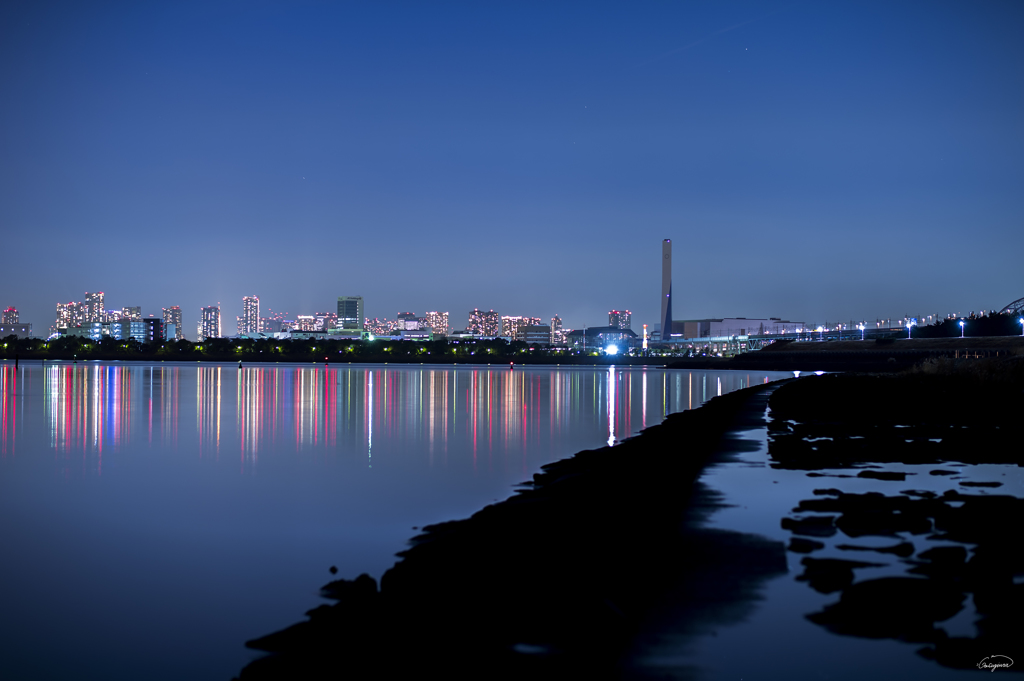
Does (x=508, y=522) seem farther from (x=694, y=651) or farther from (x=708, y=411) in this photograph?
(x=708, y=411)

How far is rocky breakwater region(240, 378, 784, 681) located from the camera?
5.59 meters

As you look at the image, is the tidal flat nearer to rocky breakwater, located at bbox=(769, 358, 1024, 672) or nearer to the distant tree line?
rocky breakwater, located at bbox=(769, 358, 1024, 672)

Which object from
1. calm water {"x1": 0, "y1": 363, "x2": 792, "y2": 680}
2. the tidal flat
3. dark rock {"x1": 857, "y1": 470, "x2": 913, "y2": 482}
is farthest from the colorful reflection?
the tidal flat

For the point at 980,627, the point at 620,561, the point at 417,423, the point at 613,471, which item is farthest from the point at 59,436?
the point at 980,627

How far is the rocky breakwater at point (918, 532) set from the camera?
21.1 feet

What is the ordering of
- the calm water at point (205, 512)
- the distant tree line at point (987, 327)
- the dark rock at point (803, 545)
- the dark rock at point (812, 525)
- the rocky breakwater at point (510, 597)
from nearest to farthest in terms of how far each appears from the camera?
the rocky breakwater at point (510, 597), the calm water at point (205, 512), the dark rock at point (803, 545), the dark rock at point (812, 525), the distant tree line at point (987, 327)

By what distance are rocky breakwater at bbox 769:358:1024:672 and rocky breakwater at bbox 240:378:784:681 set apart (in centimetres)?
160

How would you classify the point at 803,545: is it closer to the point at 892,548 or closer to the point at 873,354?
the point at 892,548

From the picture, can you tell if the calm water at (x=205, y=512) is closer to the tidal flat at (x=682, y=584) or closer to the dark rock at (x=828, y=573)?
the tidal flat at (x=682, y=584)

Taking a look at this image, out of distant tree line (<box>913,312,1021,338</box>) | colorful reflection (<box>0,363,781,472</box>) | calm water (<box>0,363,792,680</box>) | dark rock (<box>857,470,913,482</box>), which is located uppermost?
distant tree line (<box>913,312,1021,338</box>)

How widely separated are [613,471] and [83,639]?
967cm

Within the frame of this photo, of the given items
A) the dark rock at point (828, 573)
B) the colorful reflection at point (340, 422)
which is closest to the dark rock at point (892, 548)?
the dark rock at point (828, 573)
